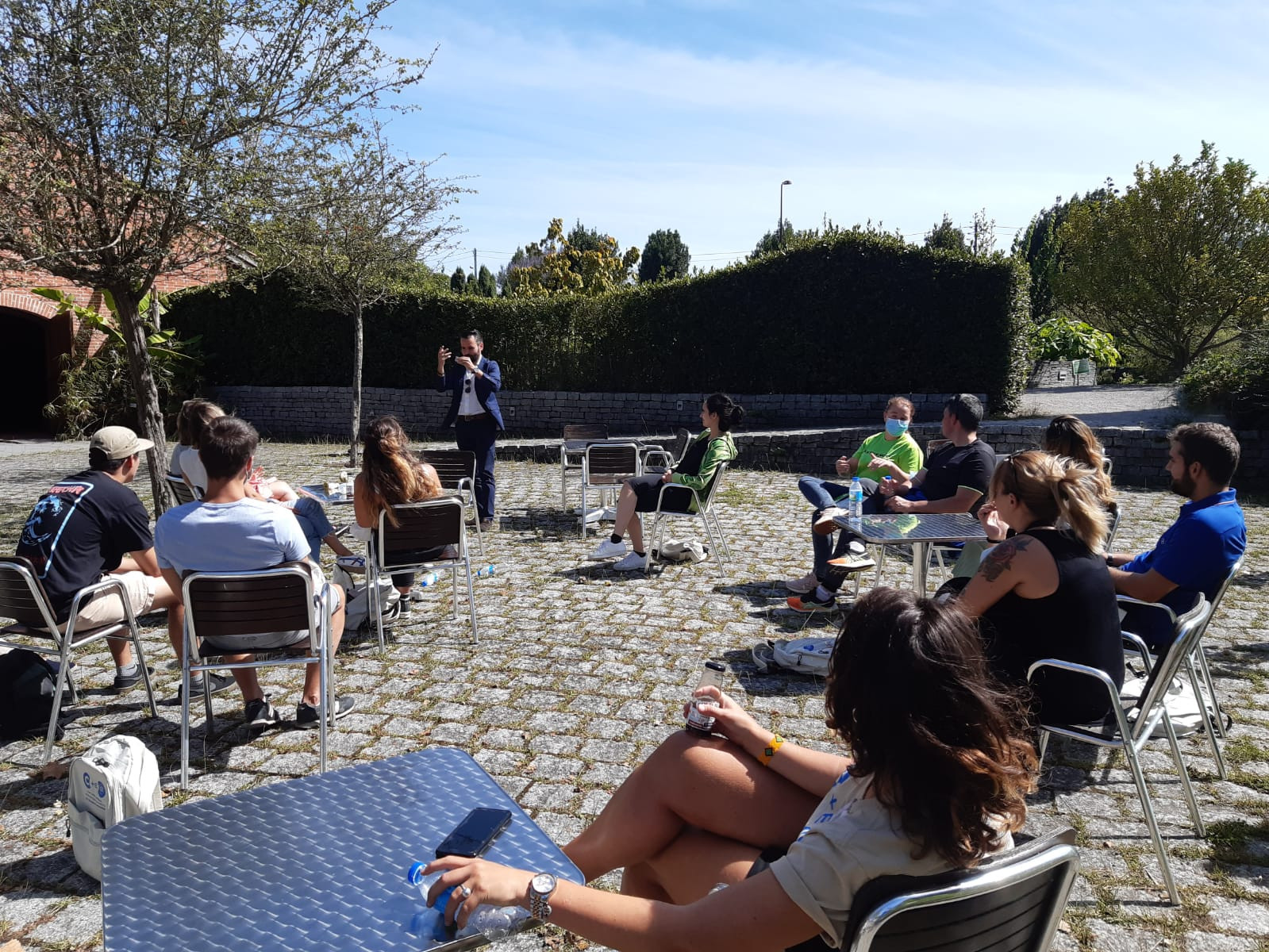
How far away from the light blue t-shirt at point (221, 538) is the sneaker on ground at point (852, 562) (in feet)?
11.8

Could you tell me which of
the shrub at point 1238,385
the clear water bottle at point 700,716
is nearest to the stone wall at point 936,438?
the shrub at point 1238,385

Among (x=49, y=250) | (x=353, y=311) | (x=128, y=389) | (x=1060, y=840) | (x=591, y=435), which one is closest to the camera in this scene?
(x=1060, y=840)

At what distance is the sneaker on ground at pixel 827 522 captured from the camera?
5570mm

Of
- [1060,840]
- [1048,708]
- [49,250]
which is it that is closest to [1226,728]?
[1048,708]

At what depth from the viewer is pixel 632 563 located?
7.11 m

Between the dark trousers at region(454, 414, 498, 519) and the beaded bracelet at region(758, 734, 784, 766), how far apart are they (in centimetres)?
679

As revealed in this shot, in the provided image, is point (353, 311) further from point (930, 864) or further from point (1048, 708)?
point (930, 864)

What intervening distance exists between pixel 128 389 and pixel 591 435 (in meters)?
11.7

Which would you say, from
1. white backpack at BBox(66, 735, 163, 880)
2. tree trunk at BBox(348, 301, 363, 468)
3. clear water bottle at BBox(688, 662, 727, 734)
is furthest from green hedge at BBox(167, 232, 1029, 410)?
white backpack at BBox(66, 735, 163, 880)

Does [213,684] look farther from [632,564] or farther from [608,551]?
[608,551]

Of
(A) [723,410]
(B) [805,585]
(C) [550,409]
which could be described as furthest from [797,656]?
(C) [550,409]

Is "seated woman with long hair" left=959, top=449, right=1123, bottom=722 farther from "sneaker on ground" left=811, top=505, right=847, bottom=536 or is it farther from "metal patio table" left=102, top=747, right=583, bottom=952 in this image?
"sneaker on ground" left=811, top=505, right=847, bottom=536

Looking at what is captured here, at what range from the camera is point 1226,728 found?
4.23 meters

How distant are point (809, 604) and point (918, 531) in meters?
1.26
